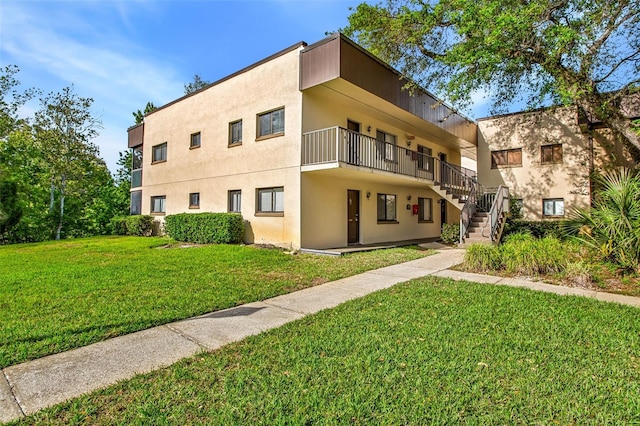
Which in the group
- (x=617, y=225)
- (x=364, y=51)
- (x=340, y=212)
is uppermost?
(x=364, y=51)

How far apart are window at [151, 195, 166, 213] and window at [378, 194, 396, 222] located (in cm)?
1168

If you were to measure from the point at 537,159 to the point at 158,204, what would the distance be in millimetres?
21687

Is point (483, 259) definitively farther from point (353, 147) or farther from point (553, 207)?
A: point (553, 207)

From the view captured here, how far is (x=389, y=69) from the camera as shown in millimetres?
12414

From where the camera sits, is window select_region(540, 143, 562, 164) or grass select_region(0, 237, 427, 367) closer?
grass select_region(0, 237, 427, 367)

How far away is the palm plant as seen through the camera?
22.2 ft

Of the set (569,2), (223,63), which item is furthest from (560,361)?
(223,63)

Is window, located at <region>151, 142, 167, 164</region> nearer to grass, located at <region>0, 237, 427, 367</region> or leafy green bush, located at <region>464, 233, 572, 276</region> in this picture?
grass, located at <region>0, 237, 427, 367</region>

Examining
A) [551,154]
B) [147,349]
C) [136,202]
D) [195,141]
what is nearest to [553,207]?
[551,154]

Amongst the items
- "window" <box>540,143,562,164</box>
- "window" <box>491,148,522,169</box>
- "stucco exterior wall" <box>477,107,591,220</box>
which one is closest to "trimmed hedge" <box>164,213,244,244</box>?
"stucco exterior wall" <box>477,107,591,220</box>

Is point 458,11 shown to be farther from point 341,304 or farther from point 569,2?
point 341,304

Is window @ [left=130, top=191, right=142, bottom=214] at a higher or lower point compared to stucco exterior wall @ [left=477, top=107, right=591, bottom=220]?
lower

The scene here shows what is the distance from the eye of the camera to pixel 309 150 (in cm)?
1122

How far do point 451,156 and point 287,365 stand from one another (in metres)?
21.4
